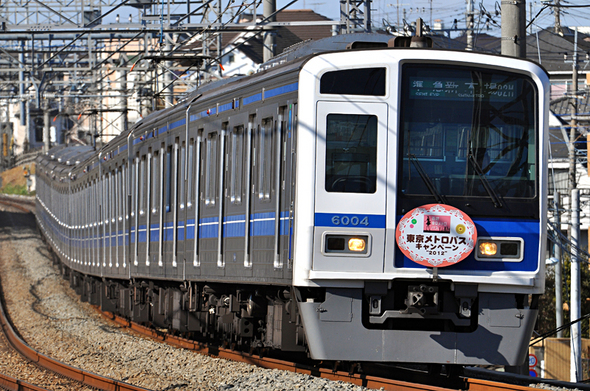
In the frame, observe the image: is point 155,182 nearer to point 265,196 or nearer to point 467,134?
point 265,196

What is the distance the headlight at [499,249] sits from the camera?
23.1ft

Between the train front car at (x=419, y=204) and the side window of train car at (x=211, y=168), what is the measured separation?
2382 mm

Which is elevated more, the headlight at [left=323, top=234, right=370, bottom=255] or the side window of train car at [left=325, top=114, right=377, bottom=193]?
the side window of train car at [left=325, top=114, right=377, bottom=193]

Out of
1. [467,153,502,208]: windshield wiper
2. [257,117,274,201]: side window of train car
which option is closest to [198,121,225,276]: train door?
[257,117,274,201]: side window of train car

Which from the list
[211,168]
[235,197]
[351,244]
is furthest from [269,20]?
[351,244]

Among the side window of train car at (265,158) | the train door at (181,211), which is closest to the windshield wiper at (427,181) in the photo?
the side window of train car at (265,158)

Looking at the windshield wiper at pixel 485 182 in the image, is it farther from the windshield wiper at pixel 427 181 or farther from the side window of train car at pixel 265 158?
the side window of train car at pixel 265 158

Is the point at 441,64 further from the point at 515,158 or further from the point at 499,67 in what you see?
the point at 515,158

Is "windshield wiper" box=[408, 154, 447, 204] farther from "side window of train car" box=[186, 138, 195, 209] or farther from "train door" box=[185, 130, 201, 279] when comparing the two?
"side window of train car" box=[186, 138, 195, 209]

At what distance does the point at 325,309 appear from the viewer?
704 cm

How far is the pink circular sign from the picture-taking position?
6922mm

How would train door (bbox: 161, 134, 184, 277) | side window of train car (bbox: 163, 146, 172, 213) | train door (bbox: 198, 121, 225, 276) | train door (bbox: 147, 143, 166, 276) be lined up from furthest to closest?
train door (bbox: 147, 143, 166, 276) < side window of train car (bbox: 163, 146, 172, 213) < train door (bbox: 161, 134, 184, 277) < train door (bbox: 198, 121, 225, 276)

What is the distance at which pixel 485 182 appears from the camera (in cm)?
707

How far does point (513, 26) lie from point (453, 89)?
2.17 m
